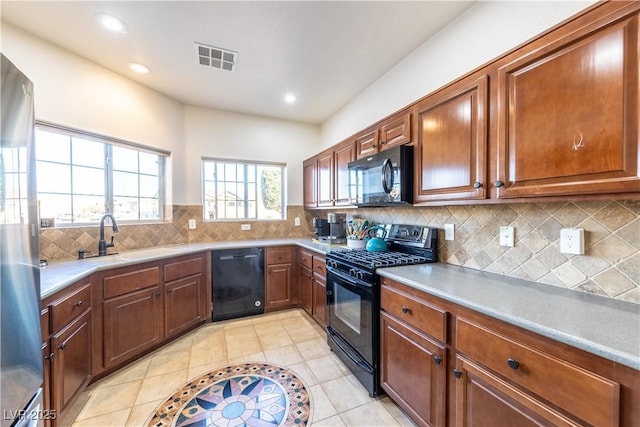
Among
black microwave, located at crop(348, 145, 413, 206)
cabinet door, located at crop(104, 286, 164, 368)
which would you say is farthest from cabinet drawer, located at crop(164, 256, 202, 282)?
black microwave, located at crop(348, 145, 413, 206)

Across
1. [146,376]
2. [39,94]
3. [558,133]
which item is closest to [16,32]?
[39,94]

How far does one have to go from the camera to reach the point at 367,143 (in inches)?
94.3

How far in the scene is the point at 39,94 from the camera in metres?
1.99

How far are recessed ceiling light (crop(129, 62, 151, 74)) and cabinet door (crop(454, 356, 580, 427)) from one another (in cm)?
341

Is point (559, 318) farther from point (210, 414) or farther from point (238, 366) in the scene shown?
point (238, 366)

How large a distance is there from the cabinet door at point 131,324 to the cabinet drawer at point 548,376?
250 centimetres

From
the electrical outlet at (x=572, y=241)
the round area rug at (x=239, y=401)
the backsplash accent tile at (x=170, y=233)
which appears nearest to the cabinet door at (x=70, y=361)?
the round area rug at (x=239, y=401)

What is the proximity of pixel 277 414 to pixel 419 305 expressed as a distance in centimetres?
118

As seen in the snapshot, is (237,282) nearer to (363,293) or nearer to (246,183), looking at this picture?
(246,183)

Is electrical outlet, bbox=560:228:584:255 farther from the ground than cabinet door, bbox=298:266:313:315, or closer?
farther from the ground

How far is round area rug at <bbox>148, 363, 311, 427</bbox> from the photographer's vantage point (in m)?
1.59

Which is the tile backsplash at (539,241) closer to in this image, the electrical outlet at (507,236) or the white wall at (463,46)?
the electrical outlet at (507,236)

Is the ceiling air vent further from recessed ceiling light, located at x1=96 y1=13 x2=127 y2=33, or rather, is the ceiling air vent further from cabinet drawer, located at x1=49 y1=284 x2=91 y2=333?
cabinet drawer, located at x1=49 y1=284 x2=91 y2=333

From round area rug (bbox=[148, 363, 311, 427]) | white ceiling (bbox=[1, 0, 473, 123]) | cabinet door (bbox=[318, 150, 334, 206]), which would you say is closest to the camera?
round area rug (bbox=[148, 363, 311, 427])
